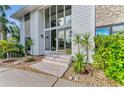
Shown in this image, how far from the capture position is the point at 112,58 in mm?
4973

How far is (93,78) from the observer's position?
5266 millimetres

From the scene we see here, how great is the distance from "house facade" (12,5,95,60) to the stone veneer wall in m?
0.33

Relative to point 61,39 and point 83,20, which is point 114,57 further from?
point 61,39

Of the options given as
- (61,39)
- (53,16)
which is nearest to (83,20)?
(61,39)

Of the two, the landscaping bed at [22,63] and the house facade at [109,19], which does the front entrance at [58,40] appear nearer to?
the landscaping bed at [22,63]

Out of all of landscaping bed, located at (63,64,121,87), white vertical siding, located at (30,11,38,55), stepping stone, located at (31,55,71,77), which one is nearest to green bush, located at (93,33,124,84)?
landscaping bed, located at (63,64,121,87)

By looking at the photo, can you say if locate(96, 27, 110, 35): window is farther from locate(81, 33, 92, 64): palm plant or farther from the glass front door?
the glass front door

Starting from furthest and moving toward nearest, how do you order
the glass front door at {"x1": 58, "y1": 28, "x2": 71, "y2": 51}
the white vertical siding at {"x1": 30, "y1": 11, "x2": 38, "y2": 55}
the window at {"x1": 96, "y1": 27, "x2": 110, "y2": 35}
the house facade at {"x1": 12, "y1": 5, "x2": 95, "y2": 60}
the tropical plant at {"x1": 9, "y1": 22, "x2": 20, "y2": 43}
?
the tropical plant at {"x1": 9, "y1": 22, "x2": 20, "y2": 43}, the white vertical siding at {"x1": 30, "y1": 11, "x2": 38, "y2": 55}, the glass front door at {"x1": 58, "y1": 28, "x2": 71, "y2": 51}, the house facade at {"x1": 12, "y1": 5, "x2": 95, "y2": 60}, the window at {"x1": 96, "y1": 27, "x2": 110, "y2": 35}

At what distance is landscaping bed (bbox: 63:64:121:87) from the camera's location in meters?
4.77

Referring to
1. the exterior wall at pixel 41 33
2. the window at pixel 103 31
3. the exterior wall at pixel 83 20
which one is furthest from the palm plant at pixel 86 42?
the exterior wall at pixel 41 33

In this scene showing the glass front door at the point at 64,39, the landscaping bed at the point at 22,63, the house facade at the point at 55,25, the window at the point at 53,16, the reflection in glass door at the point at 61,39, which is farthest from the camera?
the window at the point at 53,16

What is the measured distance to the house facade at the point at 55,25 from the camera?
25.5 feet

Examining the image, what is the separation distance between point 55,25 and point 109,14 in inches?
204

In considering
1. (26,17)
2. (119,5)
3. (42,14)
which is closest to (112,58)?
(119,5)
